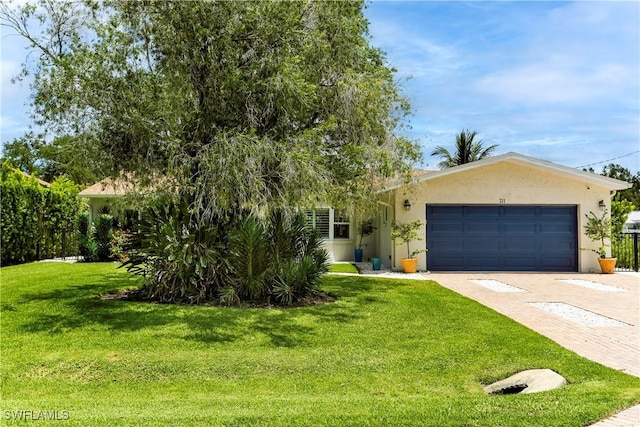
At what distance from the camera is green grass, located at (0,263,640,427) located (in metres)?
4.82

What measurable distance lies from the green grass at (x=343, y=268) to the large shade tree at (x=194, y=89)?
24.2ft

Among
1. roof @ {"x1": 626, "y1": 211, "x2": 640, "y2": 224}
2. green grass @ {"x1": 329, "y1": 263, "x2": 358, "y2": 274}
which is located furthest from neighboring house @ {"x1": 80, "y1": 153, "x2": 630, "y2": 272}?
roof @ {"x1": 626, "y1": 211, "x2": 640, "y2": 224}

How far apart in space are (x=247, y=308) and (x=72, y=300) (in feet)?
13.2

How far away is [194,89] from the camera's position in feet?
34.3

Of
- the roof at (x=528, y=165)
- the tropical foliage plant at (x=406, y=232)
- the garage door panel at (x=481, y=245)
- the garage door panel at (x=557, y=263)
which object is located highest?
the roof at (x=528, y=165)

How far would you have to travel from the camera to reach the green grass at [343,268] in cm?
1811

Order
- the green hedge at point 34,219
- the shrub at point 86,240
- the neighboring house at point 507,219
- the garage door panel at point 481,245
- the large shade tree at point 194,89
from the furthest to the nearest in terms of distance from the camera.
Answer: the shrub at point 86,240 < the garage door panel at point 481,245 < the neighboring house at point 507,219 < the green hedge at point 34,219 < the large shade tree at point 194,89

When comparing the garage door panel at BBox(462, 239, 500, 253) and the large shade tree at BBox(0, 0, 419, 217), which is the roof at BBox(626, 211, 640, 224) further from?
the large shade tree at BBox(0, 0, 419, 217)

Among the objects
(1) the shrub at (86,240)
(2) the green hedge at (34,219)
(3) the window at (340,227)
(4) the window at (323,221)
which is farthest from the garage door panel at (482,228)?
(2) the green hedge at (34,219)

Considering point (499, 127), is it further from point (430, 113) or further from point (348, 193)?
point (348, 193)

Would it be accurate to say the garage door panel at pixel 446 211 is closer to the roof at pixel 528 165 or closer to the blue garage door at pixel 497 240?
the blue garage door at pixel 497 240

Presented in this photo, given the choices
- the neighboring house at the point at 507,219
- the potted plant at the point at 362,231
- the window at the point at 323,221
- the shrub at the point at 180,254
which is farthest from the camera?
the potted plant at the point at 362,231

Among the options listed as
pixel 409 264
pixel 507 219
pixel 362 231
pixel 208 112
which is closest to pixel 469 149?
pixel 362 231

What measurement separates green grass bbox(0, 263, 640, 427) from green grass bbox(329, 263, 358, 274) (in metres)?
6.59
